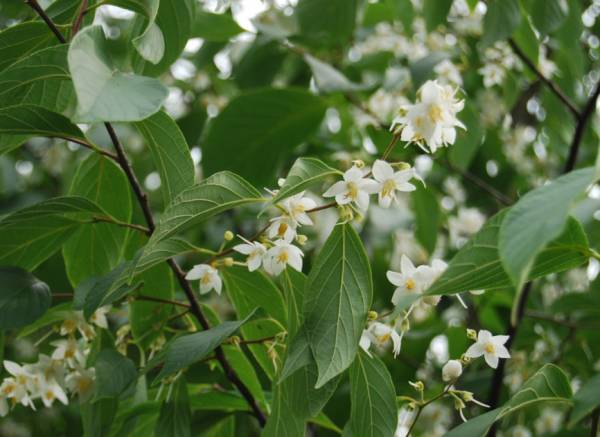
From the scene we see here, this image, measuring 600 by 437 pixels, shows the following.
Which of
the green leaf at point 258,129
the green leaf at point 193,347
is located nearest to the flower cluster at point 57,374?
the green leaf at point 193,347

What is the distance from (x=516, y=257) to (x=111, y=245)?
730 mm

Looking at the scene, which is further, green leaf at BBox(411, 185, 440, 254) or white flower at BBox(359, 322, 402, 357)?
green leaf at BBox(411, 185, 440, 254)

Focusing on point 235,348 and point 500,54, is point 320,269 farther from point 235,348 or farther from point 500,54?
point 500,54

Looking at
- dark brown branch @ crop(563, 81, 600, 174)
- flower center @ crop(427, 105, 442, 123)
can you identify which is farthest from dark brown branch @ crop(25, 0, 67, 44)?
dark brown branch @ crop(563, 81, 600, 174)

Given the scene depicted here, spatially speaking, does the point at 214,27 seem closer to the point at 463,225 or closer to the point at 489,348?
the point at 489,348

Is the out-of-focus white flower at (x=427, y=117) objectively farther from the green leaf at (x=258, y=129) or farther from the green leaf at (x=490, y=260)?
the green leaf at (x=258, y=129)

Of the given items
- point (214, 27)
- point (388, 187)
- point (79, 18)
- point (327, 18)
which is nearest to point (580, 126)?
point (327, 18)

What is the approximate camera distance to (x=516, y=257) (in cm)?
63

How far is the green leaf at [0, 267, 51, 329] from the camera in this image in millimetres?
1045

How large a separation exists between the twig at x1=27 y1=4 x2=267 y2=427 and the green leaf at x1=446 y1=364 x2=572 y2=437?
329mm

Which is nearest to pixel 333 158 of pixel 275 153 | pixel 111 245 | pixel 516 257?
pixel 275 153

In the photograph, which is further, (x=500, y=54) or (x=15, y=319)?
(x=500, y=54)

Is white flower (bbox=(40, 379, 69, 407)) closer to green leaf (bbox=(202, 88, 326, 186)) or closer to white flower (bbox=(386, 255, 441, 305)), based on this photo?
white flower (bbox=(386, 255, 441, 305))

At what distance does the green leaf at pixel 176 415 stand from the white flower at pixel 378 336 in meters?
0.28
